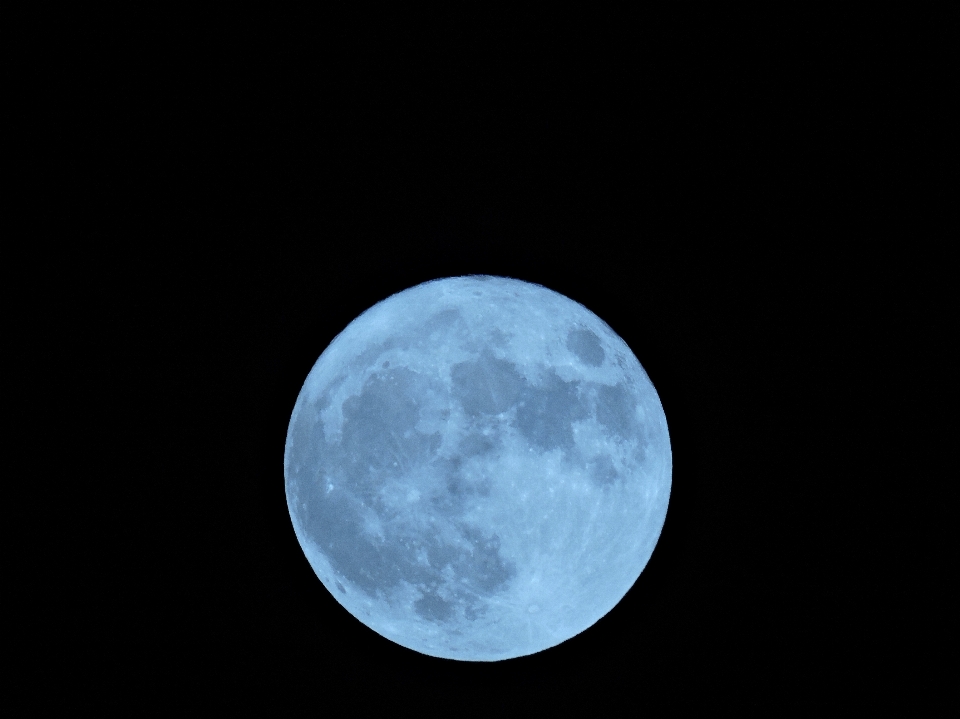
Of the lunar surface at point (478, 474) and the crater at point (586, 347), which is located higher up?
the crater at point (586, 347)

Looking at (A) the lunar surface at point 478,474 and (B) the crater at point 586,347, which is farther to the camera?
(B) the crater at point 586,347

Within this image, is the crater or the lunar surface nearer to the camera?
the lunar surface

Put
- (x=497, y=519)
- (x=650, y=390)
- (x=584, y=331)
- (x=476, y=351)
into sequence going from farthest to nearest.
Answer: (x=650, y=390)
(x=584, y=331)
(x=476, y=351)
(x=497, y=519)

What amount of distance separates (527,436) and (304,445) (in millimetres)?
1312

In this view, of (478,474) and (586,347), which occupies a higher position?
(586,347)

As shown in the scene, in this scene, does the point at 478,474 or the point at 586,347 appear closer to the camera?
the point at 478,474

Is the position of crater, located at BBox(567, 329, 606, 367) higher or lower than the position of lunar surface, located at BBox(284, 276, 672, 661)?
higher

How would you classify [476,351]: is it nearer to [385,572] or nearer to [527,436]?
[527,436]

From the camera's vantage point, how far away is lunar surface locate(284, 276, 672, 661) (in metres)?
3.17

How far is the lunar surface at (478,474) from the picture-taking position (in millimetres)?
3166

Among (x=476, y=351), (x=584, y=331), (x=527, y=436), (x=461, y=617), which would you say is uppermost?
(x=584, y=331)

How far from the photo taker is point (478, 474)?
3137 mm

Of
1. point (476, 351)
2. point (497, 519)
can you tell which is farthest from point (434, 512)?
point (476, 351)

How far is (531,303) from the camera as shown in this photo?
3.70 metres
